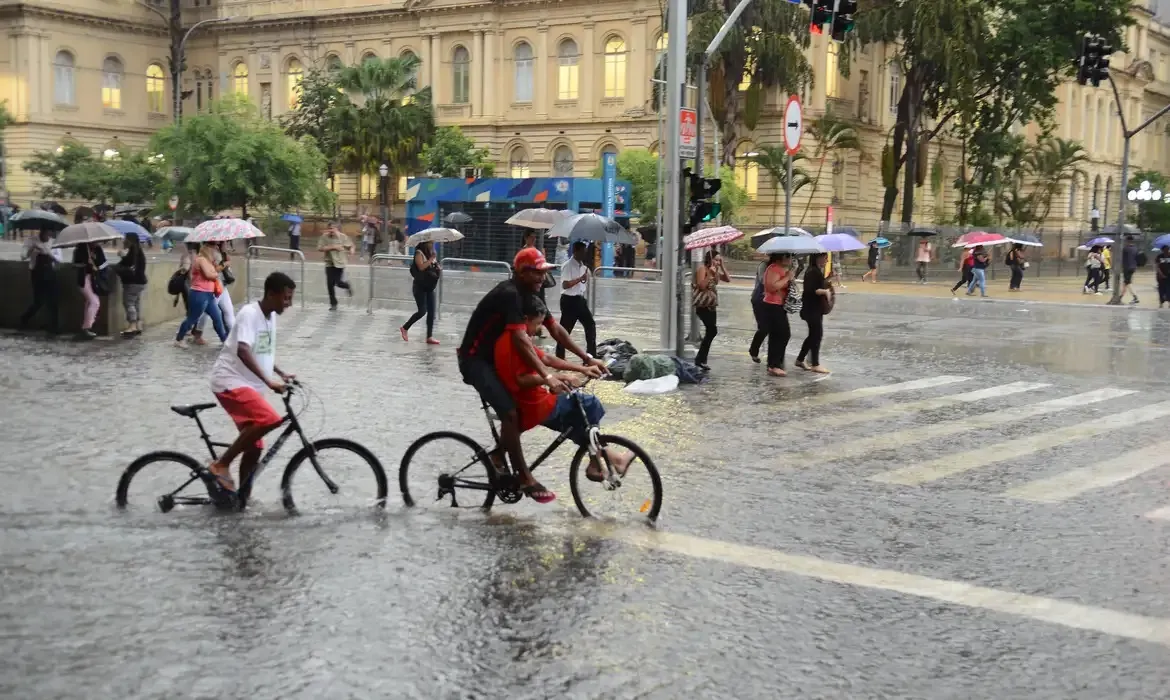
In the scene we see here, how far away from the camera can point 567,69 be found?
6319 cm

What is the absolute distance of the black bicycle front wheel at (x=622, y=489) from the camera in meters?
8.41

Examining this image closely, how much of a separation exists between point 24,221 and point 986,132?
4541cm

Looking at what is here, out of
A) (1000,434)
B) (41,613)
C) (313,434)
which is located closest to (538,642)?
(41,613)

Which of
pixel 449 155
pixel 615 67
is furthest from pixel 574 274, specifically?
pixel 615 67

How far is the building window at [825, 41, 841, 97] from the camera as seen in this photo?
5819 cm

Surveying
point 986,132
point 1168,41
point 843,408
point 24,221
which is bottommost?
point 843,408

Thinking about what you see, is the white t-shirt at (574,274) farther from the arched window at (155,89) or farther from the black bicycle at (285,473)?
the arched window at (155,89)

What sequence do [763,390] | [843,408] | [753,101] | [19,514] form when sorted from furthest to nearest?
[753,101] < [763,390] < [843,408] < [19,514]

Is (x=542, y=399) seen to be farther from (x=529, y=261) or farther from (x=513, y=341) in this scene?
(x=529, y=261)

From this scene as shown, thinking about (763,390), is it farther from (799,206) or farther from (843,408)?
(799,206)

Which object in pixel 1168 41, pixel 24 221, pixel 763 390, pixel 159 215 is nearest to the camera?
pixel 763 390

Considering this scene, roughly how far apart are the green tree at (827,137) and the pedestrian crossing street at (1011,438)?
38614 mm

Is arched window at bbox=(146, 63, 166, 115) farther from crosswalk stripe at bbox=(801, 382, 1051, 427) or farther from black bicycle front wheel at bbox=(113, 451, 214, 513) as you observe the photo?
black bicycle front wheel at bbox=(113, 451, 214, 513)

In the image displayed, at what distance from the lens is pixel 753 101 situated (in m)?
52.3
